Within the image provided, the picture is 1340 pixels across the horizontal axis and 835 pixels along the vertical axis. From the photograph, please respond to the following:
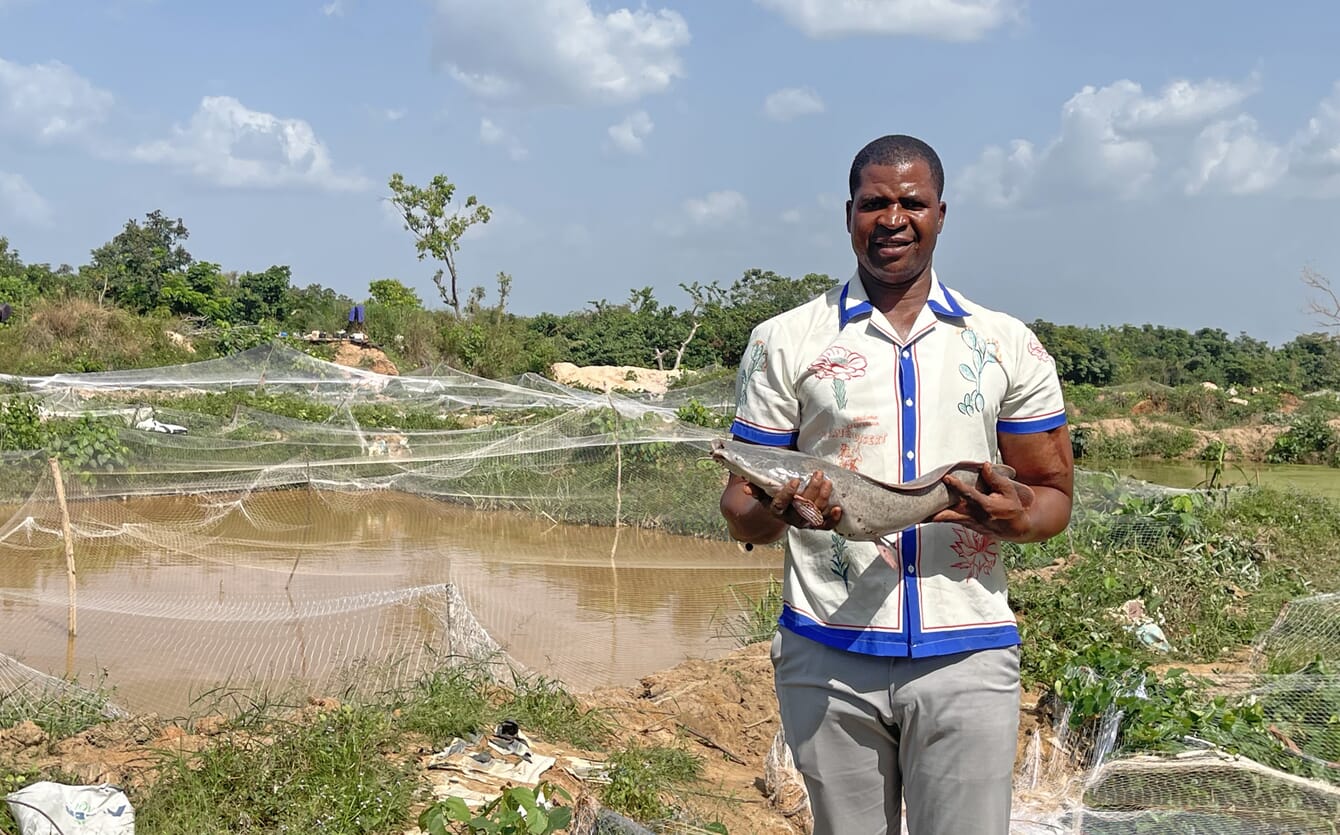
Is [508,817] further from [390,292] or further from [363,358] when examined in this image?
[390,292]

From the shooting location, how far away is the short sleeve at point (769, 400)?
1.81 m

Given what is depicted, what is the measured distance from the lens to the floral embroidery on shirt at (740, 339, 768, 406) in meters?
1.83

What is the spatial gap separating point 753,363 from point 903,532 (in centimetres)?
37

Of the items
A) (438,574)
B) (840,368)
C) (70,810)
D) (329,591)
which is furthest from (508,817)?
(438,574)

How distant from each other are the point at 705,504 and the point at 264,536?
12.8ft

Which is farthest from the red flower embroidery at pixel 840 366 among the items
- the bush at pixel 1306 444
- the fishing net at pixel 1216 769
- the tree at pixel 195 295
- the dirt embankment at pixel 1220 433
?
the tree at pixel 195 295

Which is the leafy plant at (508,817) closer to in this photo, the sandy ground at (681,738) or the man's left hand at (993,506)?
the sandy ground at (681,738)

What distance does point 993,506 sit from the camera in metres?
1.64

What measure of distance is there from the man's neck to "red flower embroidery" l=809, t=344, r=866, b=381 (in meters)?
0.10

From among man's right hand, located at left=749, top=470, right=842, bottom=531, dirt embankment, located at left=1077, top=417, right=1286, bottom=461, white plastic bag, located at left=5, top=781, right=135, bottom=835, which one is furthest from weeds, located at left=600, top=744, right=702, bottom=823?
dirt embankment, located at left=1077, top=417, right=1286, bottom=461

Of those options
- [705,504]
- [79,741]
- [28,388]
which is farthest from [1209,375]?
[79,741]

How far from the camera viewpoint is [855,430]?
1.78 m

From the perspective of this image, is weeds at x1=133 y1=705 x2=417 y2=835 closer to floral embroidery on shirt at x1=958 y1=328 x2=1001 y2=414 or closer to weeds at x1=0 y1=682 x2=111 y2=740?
weeds at x1=0 y1=682 x2=111 y2=740

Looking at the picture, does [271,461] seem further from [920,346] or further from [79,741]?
[920,346]
